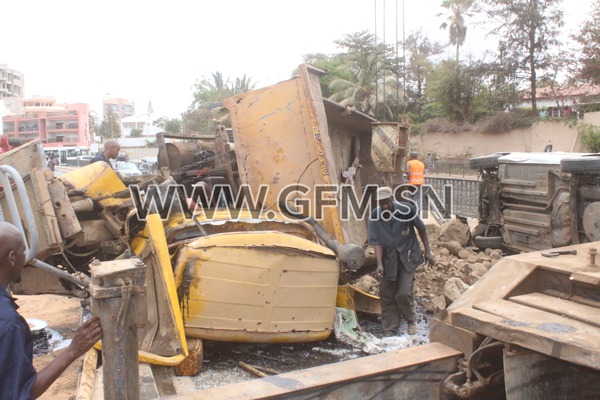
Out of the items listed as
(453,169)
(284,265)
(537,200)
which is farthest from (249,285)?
(453,169)

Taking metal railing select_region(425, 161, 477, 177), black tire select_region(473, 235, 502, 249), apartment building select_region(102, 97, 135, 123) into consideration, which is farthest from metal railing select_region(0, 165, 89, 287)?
apartment building select_region(102, 97, 135, 123)

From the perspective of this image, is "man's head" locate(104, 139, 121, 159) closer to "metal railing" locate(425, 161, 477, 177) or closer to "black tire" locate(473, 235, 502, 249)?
"black tire" locate(473, 235, 502, 249)

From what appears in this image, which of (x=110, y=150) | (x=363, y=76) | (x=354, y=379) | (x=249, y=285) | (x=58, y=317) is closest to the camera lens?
(x=354, y=379)

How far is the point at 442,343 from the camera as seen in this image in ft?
7.73

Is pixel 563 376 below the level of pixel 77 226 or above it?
below

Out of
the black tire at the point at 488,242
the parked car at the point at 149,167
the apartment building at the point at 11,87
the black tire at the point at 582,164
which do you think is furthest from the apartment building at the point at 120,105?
the black tire at the point at 582,164

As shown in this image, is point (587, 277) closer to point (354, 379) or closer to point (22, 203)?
point (354, 379)

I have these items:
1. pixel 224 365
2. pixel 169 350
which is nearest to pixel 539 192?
pixel 224 365

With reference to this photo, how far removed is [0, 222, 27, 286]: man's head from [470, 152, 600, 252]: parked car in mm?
5179

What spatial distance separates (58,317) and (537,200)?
18.5ft

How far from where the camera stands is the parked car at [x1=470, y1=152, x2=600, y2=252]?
564 centimetres

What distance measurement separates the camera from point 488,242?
7117 millimetres

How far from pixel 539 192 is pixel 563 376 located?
15.6 ft

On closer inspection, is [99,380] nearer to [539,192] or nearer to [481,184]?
[539,192]
